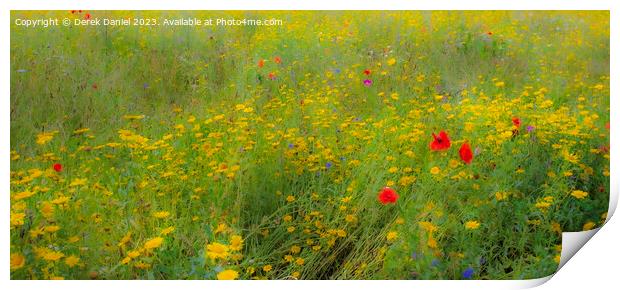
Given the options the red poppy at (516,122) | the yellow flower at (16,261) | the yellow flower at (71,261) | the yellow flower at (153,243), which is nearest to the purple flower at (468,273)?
the red poppy at (516,122)

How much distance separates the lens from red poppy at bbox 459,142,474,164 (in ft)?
8.77

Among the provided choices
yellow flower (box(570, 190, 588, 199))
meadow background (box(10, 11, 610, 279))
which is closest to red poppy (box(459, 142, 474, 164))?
meadow background (box(10, 11, 610, 279))

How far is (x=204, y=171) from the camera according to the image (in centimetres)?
266

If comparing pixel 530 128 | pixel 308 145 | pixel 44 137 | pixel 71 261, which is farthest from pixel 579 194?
pixel 44 137

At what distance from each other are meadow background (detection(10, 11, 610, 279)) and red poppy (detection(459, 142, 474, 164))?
0.08ft

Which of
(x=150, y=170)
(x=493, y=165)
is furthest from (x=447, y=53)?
(x=150, y=170)

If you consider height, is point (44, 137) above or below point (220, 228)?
above

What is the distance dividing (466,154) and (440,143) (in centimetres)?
11

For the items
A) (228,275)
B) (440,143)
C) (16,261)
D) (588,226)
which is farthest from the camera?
(440,143)

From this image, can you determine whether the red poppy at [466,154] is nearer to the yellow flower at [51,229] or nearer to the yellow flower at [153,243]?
the yellow flower at [153,243]

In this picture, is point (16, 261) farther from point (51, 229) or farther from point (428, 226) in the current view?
point (428, 226)

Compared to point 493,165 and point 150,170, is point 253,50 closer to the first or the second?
point 150,170

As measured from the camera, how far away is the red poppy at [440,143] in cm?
271

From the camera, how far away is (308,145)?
8.98 ft
